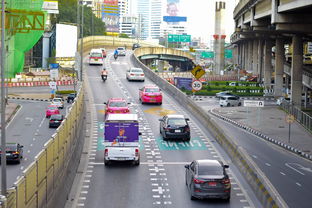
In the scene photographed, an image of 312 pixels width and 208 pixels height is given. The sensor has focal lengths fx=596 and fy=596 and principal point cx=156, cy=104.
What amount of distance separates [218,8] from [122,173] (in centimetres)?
13089

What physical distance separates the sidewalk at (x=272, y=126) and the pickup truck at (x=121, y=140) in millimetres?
13857

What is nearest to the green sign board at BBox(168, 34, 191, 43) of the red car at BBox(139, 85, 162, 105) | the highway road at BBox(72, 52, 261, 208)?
the red car at BBox(139, 85, 162, 105)

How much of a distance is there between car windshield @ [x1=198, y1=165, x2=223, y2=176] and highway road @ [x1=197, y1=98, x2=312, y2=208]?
10.4 feet

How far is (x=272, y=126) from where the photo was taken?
172ft

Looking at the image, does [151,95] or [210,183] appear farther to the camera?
[151,95]

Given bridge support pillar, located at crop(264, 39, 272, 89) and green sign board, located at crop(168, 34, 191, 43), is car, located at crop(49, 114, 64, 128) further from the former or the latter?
green sign board, located at crop(168, 34, 191, 43)

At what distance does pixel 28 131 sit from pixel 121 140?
26225 mm

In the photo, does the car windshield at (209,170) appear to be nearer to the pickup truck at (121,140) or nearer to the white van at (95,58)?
the pickup truck at (121,140)

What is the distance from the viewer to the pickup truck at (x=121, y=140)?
90.3 ft

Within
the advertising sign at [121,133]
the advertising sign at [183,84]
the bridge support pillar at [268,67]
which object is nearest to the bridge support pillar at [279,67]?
the bridge support pillar at [268,67]

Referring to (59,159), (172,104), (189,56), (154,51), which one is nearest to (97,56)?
(172,104)

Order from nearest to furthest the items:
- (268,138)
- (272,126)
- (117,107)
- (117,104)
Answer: (117,107) < (117,104) < (268,138) < (272,126)

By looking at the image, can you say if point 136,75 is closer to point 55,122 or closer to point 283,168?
point 55,122

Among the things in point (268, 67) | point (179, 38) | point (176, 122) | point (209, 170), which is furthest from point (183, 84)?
point (179, 38)
